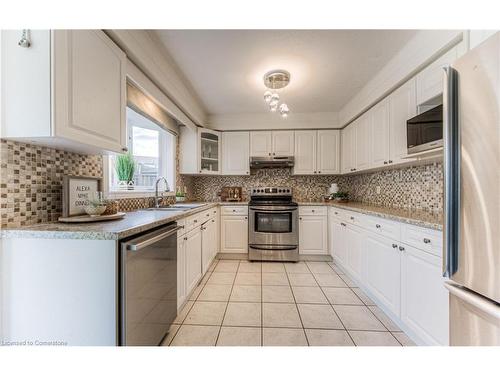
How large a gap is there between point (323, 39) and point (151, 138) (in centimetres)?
227

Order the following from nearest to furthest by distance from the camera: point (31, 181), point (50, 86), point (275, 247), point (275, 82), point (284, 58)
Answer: point (50, 86)
point (31, 181)
point (284, 58)
point (275, 82)
point (275, 247)

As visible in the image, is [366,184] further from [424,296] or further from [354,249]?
[424,296]

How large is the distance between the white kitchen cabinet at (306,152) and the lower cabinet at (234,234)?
1.31 metres

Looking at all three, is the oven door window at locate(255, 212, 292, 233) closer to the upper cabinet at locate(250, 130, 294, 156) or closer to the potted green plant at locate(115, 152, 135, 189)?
the upper cabinet at locate(250, 130, 294, 156)

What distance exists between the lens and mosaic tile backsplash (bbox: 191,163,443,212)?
6.68 feet

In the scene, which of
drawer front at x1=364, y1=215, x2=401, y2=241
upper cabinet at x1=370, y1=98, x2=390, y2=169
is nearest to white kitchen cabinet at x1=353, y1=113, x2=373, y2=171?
upper cabinet at x1=370, y1=98, x2=390, y2=169

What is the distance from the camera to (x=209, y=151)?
365cm

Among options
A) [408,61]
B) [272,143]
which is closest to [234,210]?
[272,143]

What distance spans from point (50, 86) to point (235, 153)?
9.31 ft

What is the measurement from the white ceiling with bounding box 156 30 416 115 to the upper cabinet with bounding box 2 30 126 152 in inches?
33.1

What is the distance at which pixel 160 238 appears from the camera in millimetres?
1331

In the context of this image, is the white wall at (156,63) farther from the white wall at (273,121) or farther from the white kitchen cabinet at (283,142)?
the white kitchen cabinet at (283,142)
